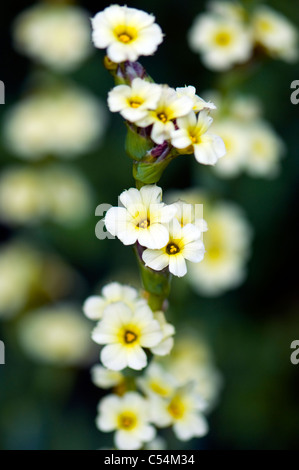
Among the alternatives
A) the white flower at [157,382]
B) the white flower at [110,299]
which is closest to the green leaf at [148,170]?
the white flower at [110,299]

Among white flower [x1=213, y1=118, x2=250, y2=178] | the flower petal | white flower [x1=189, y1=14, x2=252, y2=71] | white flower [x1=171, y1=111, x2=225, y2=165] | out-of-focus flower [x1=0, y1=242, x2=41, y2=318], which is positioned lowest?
the flower petal

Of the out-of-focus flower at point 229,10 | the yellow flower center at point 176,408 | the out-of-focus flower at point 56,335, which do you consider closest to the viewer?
the yellow flower center at point 176,408

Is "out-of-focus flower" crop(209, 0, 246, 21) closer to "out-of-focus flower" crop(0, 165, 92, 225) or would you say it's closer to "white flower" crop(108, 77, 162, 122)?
"out-of-focus flower" crop(0, 165, 92, 225)

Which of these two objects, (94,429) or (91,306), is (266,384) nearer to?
(94,429)

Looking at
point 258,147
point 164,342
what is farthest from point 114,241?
point 164,342

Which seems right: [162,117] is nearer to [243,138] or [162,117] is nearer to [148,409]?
[148,409]

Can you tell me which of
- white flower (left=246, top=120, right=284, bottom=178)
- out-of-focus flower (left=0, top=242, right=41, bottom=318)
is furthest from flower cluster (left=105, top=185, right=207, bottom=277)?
out-of-focus flower (left=0, top=242, right=41, bottom=318)

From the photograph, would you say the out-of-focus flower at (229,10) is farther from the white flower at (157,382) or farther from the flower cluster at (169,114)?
the white flower at (157,382)
